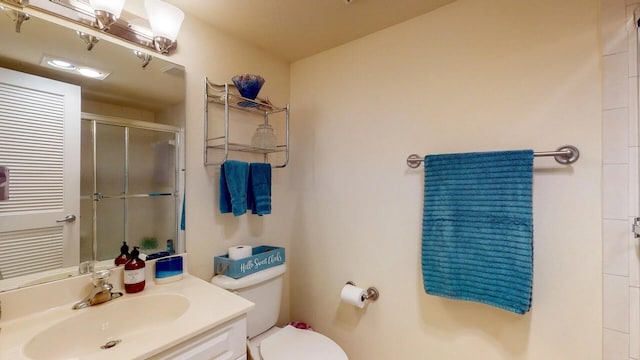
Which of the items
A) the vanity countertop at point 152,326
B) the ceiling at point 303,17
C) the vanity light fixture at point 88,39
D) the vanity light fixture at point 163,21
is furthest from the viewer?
the ceiling at point 303,17

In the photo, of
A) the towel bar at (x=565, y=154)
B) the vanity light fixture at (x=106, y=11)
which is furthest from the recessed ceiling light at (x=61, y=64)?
the towel bar at (x=565, y=154)

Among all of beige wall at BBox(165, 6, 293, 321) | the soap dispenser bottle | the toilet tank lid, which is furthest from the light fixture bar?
the toilet tank lid

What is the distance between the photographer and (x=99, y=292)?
1050 millimetres

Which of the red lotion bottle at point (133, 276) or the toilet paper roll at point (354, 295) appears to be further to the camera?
the toilet paper roll at point (354, 295)

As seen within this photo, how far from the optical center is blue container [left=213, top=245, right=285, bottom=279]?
4.67 ft

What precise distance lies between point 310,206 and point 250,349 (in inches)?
34.5

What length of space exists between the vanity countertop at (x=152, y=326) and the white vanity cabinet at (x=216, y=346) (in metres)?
0.03

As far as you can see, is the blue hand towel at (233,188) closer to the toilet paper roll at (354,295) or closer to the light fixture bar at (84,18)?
the light fixture bar at (84,18)

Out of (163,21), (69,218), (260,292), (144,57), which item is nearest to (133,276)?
(69,218)

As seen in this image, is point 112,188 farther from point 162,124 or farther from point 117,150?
point 162,124

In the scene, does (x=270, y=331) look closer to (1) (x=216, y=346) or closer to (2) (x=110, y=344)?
(1) (x=216, y=346)

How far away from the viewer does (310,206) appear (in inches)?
73.2

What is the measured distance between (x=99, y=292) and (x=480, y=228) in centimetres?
155

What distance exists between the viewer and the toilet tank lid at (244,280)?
4.52 ft
